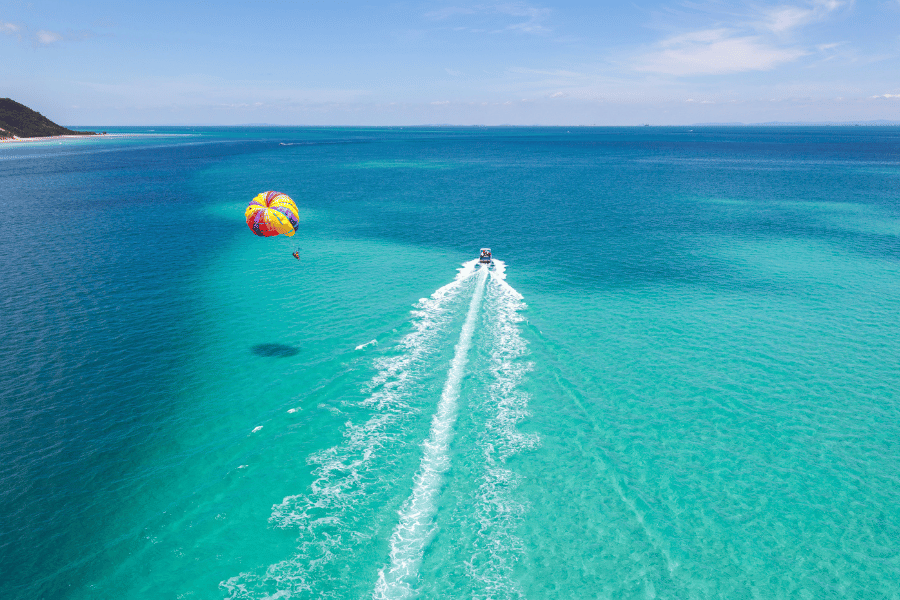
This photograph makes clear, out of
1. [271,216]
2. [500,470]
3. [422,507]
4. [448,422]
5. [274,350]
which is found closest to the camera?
[422,507]

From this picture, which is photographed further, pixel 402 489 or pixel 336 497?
pixel 402 489

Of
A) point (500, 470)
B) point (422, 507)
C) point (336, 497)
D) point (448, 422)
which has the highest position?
point (448, 422)

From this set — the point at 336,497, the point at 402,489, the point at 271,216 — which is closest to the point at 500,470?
the point at 402,489

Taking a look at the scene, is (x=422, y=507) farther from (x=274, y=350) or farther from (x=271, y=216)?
(x=271, y=216)

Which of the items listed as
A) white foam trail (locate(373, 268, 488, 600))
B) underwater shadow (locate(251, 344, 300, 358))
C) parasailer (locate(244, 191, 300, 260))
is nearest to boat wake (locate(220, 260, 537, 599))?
white foam trail (locate(373, 268, 488, 600))

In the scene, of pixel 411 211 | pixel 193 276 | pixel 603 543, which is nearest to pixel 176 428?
pixel 603 543

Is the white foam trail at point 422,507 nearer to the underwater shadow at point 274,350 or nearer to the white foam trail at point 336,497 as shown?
the white foam trail at point 336,497
